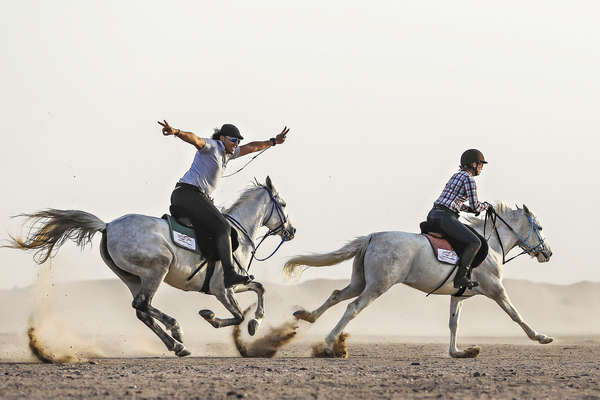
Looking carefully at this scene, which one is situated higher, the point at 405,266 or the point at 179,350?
the point at 405,266

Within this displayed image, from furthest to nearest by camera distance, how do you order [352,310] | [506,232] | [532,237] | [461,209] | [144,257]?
[532,237] < [506,232] < [461,209] < [352,310] < [144,257]

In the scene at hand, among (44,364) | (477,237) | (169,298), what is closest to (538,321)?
(169,298)

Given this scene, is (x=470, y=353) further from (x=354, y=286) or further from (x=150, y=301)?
(x=150, y=301)

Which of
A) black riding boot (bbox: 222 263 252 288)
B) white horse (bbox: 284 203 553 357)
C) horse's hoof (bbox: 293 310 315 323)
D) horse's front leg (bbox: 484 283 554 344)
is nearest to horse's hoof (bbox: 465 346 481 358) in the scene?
white horse (bbox: 284 203 553 357)

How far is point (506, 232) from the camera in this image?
1457 cm

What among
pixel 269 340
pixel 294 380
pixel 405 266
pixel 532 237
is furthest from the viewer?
pixel 532 237

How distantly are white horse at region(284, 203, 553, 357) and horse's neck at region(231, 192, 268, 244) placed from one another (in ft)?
2.72

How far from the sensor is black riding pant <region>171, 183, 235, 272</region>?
12.0 meters

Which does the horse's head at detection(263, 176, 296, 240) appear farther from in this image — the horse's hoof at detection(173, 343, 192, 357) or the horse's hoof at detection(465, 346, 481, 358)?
the horse's hoof at detection(465, 346, 481, 358)

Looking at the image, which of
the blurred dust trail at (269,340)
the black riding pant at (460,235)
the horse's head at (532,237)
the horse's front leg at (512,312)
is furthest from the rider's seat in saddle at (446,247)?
the blurred dust trail at (269,340)

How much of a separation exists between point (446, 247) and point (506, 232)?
1.91m

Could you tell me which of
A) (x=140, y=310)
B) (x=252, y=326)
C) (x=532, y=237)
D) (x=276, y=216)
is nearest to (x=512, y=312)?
(x=532, y=237)

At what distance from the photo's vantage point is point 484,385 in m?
9.12

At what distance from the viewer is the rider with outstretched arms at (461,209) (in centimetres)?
1317
